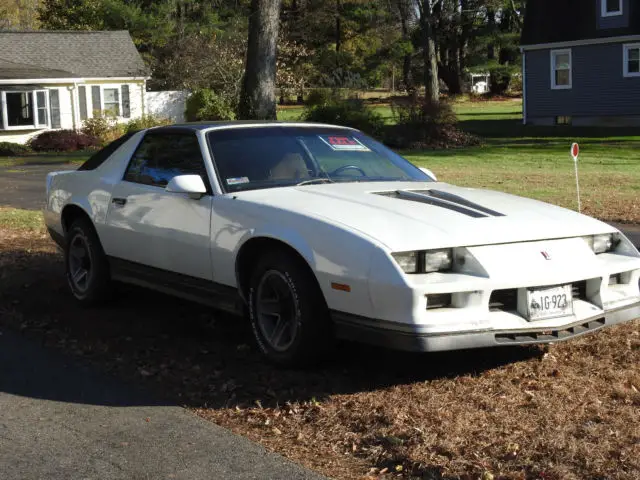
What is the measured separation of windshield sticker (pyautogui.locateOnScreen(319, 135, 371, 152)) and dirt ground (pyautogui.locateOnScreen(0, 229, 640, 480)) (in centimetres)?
151

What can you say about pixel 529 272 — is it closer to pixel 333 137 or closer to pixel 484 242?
pixel 484 242

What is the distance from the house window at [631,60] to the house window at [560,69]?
262 cm

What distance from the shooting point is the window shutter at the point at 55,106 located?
3928 centimetres

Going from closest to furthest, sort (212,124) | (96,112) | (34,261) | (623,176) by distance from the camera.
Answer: (212,124), (34,261), (623,176), (96,112)

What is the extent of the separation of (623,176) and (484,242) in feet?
50.2

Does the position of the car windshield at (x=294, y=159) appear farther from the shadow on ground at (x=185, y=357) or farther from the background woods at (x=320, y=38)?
the background woods at (x=320, y=38)

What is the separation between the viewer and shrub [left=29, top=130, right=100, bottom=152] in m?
35.3

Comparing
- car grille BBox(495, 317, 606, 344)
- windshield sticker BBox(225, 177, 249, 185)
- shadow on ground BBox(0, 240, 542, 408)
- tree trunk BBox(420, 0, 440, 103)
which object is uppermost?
tree trunk BBox(420, 0, 440, 103)

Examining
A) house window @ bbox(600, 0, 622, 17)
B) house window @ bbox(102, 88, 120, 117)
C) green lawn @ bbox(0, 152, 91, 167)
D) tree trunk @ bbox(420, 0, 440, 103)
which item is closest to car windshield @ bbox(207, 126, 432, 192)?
green lawn @ bbox(0, 152, 91, 167)

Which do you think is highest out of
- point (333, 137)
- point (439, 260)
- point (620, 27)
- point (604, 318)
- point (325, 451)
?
point (620, 27)

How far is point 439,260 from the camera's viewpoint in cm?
532

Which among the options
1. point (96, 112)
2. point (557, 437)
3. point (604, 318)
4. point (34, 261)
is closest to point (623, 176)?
point (34, 261)

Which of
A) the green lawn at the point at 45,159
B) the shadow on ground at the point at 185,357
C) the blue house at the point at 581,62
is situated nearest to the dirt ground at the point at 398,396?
the shadow on ground at the point at 185,357

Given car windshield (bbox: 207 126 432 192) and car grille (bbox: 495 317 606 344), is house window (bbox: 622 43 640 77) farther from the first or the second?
car grille (bbox: 495 317 606 344)
